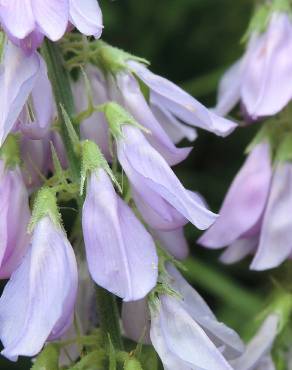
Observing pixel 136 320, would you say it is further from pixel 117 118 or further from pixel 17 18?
pixel 17 18

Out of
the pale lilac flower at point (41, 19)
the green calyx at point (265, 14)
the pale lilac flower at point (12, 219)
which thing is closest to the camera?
the pale lilac flower at point (41, 19)

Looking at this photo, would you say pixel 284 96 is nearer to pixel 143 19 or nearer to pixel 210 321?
pixel 210 321

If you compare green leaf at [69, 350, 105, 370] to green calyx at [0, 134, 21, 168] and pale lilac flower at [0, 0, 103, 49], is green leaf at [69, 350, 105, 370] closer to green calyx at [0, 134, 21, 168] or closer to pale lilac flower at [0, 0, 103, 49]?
green calyx at [0, 134, 21, 168]

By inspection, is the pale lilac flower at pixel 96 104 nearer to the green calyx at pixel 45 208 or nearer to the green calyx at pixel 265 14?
the green calyx at pixel 45 208

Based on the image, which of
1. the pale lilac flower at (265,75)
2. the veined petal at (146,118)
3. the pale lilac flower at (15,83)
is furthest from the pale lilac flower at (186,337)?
the pale lilac flower at (265,75)

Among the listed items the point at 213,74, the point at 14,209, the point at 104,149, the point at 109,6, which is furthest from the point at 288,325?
the point at 109,6

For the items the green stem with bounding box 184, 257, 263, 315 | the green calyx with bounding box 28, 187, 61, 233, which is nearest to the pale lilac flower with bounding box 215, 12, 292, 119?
the green calyx with bounding box 28, 187, 61, 233
